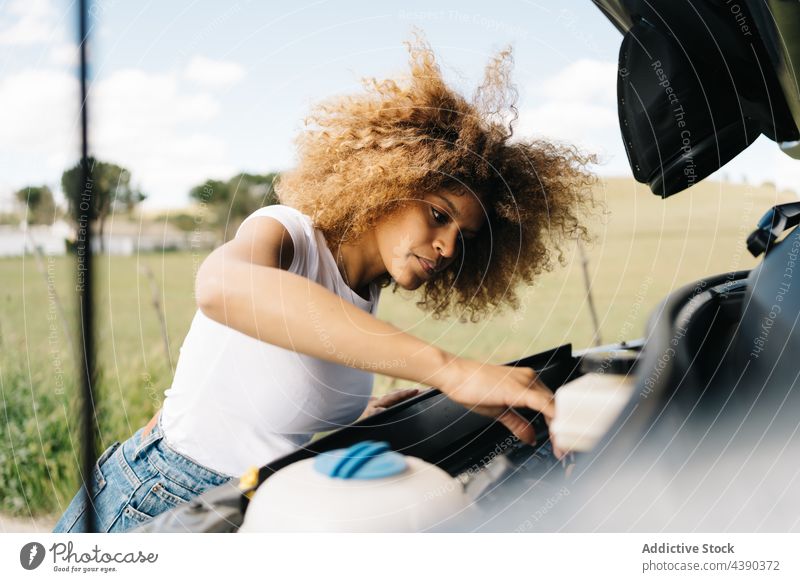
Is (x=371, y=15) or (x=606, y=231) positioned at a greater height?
(x=371, y=15)

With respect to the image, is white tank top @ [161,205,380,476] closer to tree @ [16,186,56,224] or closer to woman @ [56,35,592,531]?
woman @ [56,35,592,531]

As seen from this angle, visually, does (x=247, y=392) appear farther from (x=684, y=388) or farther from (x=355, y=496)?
(x=684, y=388)

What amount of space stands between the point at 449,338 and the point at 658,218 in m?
0.26

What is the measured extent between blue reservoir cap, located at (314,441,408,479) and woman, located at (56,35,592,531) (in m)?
0.10

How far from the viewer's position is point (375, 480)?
1.82 ft

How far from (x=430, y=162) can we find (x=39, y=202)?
448mm

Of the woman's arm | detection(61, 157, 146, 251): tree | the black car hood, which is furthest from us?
detection(61, 157, 146, 251): tree

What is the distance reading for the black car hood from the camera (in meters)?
0.65

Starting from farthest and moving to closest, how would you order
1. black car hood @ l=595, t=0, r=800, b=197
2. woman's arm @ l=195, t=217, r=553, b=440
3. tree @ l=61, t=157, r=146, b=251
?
tree @ l=61, t=157, r=146, b=251, black car hood @ l=595, t=0, r=800, b=197, woman's arm @ l=195, t=217, r=553, b=440

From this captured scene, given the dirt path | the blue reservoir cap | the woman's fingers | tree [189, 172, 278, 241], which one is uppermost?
tree [189, 172, 278, 241]

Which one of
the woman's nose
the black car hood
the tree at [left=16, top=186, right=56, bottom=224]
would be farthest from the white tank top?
the black car hood

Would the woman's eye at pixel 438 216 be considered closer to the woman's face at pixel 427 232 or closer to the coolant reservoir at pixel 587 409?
the woman's face at pixel 427 232
